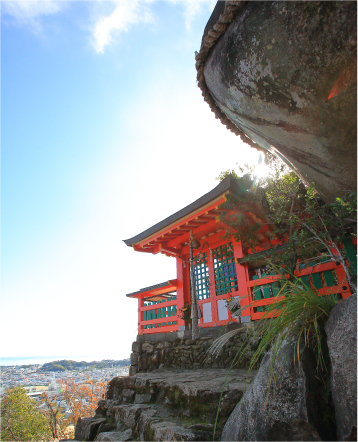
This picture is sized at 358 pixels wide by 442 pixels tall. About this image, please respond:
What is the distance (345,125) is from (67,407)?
2912 cm

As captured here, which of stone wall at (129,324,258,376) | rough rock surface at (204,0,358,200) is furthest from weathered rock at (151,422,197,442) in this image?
rough rock surface at (204,0,358,200)

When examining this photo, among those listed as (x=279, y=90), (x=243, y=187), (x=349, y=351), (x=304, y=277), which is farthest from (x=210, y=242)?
(x=349, y=351)

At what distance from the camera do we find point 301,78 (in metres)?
2.42

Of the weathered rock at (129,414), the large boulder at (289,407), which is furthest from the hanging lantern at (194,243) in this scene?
the large boulder at (289,407)

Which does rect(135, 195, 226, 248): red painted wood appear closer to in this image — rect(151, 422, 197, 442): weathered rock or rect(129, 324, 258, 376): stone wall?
rect(129, 324, 258, 376): stone wall

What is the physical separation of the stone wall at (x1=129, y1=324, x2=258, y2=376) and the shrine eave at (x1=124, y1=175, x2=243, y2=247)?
2.77 m

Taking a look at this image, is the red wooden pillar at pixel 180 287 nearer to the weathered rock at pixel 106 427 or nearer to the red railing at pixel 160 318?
the red railing at pixel 160 318

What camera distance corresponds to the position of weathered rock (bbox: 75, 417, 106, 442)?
13.9ft

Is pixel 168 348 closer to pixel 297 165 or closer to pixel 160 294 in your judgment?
pixel 160 294

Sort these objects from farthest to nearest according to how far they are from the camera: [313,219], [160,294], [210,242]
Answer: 1. [160,294]
2. [210,242]
3. [313,219]

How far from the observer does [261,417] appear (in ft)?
6.51

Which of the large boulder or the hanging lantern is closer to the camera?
the large boulder

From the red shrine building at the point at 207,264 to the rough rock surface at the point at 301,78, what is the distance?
2530 millimetres

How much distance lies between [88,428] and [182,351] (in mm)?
2428
